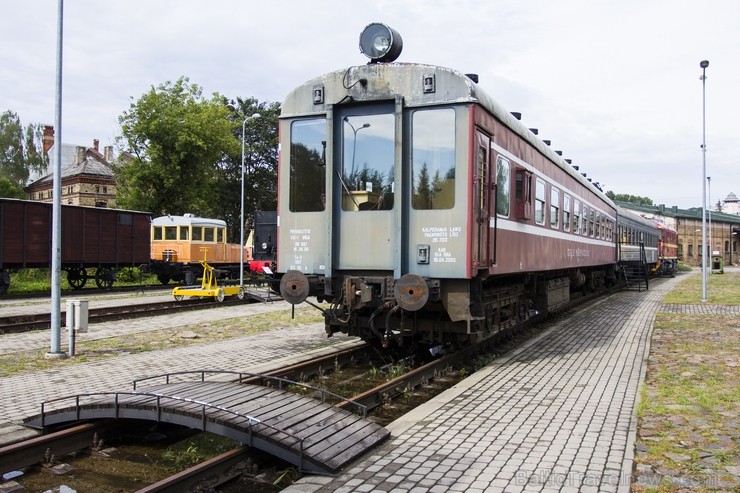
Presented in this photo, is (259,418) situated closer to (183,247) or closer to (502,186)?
(502,186)

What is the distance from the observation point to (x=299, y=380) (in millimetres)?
8055

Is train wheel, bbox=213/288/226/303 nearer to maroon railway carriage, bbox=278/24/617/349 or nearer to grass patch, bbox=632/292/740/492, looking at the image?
maroon railway carriage, bbox=278/24/617/349

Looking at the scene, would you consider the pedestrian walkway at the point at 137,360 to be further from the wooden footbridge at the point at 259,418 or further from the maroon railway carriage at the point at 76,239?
the maroon railway carriage at the point at 76,239

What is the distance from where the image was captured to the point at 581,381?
7871 millimetres

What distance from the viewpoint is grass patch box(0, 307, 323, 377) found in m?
9.23

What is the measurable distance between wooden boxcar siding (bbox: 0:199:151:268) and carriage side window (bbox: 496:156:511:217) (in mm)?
17954

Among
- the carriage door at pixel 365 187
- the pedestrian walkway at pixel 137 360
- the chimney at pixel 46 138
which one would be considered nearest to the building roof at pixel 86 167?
the chimney at pixel 46 138

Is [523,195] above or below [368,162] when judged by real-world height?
below

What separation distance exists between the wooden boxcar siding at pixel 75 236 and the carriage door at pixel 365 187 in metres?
16.8

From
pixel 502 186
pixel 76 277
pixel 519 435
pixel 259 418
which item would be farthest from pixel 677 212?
pixel 259 418

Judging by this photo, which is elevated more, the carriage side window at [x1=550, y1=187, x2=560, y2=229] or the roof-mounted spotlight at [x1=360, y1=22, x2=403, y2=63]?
→ the roof-mounted spotlight at [x1=360, y1=22, x2=403, y2=63]

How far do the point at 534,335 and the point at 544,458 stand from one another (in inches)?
303

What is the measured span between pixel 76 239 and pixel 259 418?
21.2 metres

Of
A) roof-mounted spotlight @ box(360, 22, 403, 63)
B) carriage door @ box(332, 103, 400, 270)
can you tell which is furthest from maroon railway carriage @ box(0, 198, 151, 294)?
roof-mounted spotlight @ box(360, 22, 403, 63)
